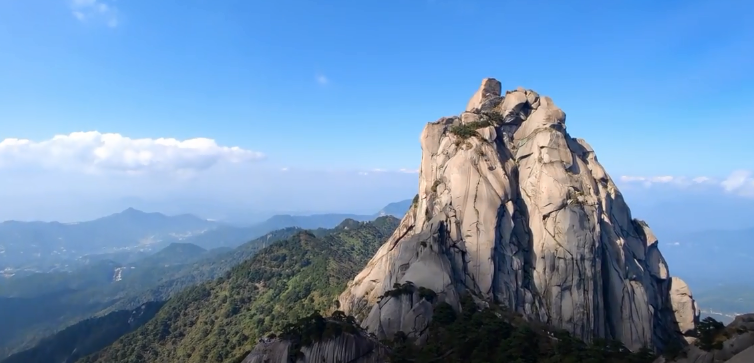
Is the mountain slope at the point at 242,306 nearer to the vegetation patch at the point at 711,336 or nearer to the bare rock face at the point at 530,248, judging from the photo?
the bare rock face at the point at 530,248

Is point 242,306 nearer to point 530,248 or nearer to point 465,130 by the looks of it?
point 465,130

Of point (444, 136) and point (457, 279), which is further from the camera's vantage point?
point (444, 136)

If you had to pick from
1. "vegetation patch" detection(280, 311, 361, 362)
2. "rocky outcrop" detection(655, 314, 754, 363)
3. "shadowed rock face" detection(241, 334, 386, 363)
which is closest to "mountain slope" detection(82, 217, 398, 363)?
"vegetation patch" detection(280, 311, 361, 362)

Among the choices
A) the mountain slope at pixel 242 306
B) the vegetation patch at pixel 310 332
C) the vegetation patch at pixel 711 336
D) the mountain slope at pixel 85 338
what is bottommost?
the mountain slope at pixel 85 338

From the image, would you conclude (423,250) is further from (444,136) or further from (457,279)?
(444,136)

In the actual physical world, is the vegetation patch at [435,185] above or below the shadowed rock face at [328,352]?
above

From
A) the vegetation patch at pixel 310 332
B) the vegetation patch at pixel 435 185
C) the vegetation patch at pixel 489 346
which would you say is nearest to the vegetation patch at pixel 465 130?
the vegetation patch at pixel 435 185

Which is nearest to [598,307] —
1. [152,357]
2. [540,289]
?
[540,289]
